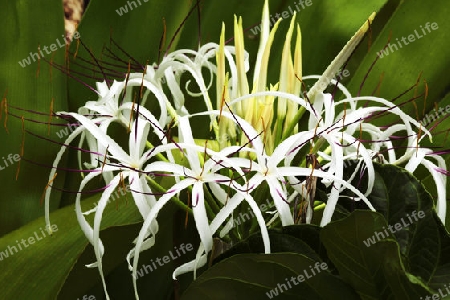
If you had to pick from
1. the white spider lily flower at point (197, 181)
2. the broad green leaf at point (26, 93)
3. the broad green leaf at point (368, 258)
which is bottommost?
the broad green leaf at point (368, 258)

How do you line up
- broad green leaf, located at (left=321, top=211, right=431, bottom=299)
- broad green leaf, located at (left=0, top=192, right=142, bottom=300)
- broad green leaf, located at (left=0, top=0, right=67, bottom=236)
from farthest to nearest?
broad green leaf, located at (left=0, top=0, right=67, bottom=236) < broad green leaf, located at (left=0, top=192, right=142, bottom=300) < broad green leaf, located at (left=321, top=211, right=431, bottom=299)

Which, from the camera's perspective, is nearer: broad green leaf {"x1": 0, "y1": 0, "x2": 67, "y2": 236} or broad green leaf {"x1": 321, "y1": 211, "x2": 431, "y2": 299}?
broad green leaf {"x1": 321, "y1": 211, "x2": 431, "y2": 299}

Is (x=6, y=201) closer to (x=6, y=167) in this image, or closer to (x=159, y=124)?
(x=6, y=167)

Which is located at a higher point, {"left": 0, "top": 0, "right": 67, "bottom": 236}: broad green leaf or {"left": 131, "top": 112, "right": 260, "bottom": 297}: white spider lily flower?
{"left": 0, "top": 0, "right": 67, "bottom": 236}: broad green leaf

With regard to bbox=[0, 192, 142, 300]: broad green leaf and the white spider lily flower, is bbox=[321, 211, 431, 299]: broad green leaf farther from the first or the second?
bbox=[0, 192, 142, 300]: broad green leaf

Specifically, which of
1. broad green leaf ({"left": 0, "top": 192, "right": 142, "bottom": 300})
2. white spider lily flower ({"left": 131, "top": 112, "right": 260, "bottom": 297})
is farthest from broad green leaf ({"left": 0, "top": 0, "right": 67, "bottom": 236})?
white spider lily flower ({"left": 131, "top": 112, "right": 260, "bottom": 297})

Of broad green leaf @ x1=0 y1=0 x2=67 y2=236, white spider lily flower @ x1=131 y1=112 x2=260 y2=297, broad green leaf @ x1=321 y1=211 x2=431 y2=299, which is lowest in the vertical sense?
broad green leaf @ x1=321 y1=211 x2=431 y2=299

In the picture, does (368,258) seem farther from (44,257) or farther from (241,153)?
(44,257)

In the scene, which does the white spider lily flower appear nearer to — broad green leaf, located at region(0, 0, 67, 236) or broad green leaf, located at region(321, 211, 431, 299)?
broad green leaf, located at region(321, 211, 431, 299)

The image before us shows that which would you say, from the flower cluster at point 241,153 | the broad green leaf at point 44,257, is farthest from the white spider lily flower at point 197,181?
the broad green leaf at point 44,257

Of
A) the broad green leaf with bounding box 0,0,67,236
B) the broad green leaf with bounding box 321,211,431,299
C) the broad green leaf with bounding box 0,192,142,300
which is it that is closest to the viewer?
the broad green leaf with bounding box 321,211,431,299

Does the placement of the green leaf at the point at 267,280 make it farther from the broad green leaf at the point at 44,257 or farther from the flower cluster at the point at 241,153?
the broad green leaf at the point at 44,257

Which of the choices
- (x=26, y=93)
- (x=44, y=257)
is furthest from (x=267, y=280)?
(x=26, y=93)
